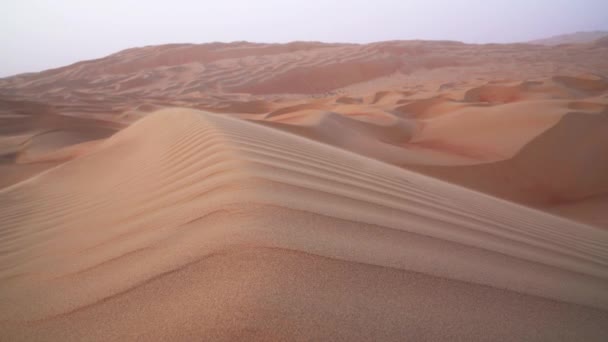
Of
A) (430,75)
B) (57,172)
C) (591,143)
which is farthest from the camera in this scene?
(430,75)

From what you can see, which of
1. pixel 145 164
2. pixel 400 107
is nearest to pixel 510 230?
pixel 145 164

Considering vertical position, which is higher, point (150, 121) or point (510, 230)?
point (150, 121)

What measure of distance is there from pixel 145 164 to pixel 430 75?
16055mm

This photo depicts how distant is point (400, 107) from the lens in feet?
22.6

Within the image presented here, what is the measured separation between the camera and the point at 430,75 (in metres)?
16.7

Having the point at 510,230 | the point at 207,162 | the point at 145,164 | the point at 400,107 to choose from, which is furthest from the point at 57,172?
the point at 400,107

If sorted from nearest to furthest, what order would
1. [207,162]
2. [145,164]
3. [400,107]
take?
1. [207,162]
2. [145,164]
3. [400,107]

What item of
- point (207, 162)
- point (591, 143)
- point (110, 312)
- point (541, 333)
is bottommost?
point (591, 143)

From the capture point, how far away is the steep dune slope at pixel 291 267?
84 cm

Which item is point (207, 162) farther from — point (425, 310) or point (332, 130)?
point (332, 130)

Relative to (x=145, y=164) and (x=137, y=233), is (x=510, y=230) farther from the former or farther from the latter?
(x=145, y=164)

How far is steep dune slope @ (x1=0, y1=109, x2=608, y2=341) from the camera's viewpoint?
2.74 ft

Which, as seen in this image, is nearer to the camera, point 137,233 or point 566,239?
point 137,233

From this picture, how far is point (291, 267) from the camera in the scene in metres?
0.93
